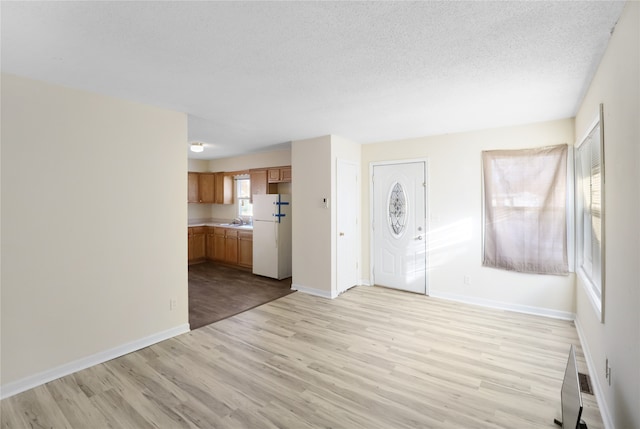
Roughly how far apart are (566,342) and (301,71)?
3.62 metres

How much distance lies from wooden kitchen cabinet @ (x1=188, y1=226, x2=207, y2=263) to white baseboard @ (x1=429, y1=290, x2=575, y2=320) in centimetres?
501

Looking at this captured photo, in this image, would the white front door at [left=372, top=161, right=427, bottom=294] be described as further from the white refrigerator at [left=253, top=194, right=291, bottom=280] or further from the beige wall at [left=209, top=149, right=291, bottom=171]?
the beige wall at [left=209, top=149, right=291, bottom=171]

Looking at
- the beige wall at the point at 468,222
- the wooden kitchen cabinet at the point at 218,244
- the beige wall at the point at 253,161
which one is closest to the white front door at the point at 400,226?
the beige wall at the point at 468,222

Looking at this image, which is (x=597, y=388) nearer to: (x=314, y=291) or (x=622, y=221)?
(x=622, y=221)

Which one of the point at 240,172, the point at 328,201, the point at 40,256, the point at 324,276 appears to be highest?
the point at 240,172

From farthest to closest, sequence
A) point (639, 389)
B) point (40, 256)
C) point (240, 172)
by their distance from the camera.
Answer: point (240, 172) → point (40, 256) → point (639, 389)

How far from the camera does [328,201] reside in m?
4.49

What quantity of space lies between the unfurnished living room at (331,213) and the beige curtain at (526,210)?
0.02m

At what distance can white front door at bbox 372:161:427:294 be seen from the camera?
4.66 metres

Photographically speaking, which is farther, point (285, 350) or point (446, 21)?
point (285, 350)

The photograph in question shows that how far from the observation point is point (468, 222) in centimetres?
427

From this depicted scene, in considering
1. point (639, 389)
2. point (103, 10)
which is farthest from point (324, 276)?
point (103, 10)

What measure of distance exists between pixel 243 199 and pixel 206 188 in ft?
3.15

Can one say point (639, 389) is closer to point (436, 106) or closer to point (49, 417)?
point (436, 106)
